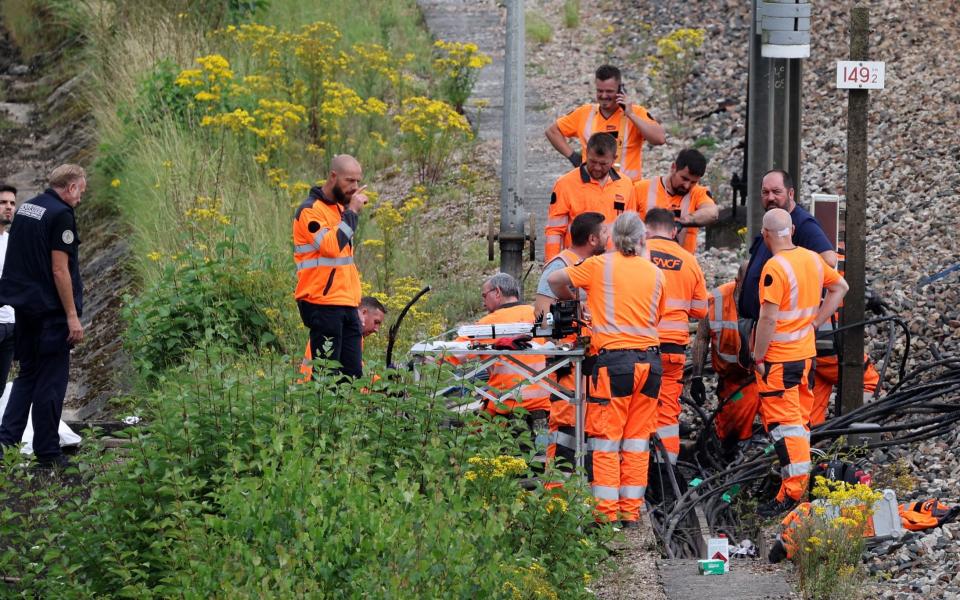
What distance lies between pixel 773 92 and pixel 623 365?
347 centimetres

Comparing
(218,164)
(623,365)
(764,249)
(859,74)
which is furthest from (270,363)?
(218,164)

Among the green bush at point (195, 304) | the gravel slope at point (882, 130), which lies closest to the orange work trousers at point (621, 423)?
the gravel slope at point (882, 130)

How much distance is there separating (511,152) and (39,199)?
3803 millimetres

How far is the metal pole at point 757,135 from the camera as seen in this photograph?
11320 millimetres

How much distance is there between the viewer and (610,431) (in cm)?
888

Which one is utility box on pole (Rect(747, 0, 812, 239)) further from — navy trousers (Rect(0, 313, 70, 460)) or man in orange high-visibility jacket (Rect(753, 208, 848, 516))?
navy trousers (Rect(0, 313, 70, 460))

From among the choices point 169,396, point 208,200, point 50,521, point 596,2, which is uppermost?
point 596,2

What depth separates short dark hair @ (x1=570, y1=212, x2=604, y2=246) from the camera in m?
9.42

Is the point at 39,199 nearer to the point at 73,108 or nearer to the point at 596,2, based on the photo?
the point at 73,108

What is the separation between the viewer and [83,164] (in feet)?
62.8

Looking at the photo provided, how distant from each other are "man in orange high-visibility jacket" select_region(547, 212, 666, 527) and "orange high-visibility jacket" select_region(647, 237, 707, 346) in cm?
59

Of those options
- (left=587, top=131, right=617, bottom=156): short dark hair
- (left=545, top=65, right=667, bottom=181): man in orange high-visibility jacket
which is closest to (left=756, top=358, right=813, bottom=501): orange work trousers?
(left=587, top=131, right=617, bottom=156): short dark hair

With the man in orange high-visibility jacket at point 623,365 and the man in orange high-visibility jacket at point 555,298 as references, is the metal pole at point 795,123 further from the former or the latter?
the man in orange high-visibility jacket at point 623,365

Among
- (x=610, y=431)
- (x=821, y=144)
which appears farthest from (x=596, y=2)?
(x=610, y=431)
